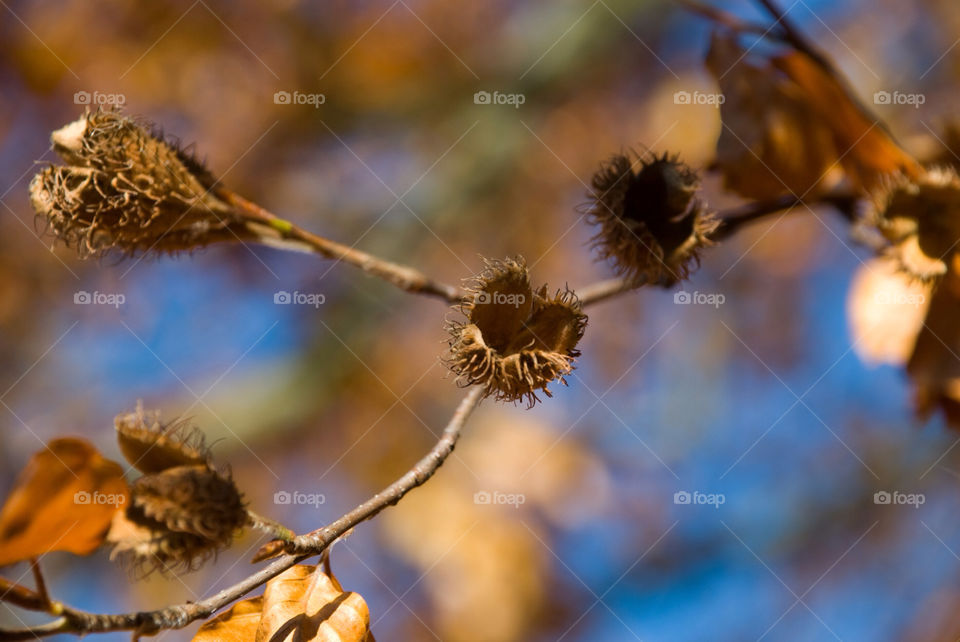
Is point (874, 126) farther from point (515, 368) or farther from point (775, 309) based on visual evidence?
point (775, 309)

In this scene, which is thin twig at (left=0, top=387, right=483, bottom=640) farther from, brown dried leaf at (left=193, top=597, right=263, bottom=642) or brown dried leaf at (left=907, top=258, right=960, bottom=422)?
brown dried leaf at (left=907, top=258, right=960, bottom=422)

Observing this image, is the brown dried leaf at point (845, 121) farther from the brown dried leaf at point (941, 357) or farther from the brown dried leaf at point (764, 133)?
the brown dried leaf at point (941, 357)

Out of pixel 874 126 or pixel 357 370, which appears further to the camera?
pixel 357 370

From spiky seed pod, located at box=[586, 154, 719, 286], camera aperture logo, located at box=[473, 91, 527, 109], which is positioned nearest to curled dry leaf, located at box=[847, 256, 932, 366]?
spiky seed pod, located at box=[586, 154, 719, 286]

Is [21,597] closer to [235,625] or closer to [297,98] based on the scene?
[235,625]

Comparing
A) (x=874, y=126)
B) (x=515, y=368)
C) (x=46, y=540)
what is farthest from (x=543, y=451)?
(x=46, y=540)

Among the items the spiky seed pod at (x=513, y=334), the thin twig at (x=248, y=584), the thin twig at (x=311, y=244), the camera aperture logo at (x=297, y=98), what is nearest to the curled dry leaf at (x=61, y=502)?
the thin twig at (x=248, y=584)

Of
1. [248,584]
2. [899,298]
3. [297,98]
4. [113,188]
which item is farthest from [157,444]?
[297,98]
